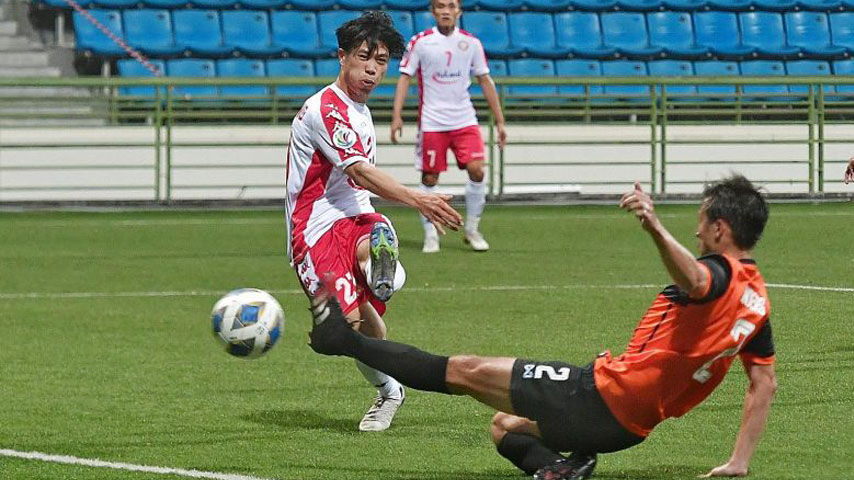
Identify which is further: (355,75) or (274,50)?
(274,50)

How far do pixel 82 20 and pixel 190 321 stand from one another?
14.5 metres

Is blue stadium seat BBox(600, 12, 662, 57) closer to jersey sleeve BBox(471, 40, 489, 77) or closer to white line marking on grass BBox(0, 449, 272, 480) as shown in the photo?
jersey sleeve BBox(471, 40, 489, 77)

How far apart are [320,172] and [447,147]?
→ 8153 millimetres

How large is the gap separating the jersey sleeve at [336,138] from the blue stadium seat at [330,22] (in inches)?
714

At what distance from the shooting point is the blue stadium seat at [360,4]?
25.0m

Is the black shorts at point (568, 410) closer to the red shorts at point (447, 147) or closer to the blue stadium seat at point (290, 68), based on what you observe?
the red shorts at point (447, 147)

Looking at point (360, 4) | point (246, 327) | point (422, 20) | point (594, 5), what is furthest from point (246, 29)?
point (246, 327)

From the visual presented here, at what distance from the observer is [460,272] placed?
527 inches

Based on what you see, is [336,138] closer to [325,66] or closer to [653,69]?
[325,66]

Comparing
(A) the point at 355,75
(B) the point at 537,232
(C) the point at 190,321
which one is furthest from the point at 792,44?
(A) the point at 355,75

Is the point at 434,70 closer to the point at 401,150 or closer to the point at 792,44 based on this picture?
the point at 401,150

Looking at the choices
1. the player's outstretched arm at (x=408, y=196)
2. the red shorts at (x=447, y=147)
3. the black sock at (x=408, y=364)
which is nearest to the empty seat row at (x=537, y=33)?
the red shorts at (x=447, y=147)

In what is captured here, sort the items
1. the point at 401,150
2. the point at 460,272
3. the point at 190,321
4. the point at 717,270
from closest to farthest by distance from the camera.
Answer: the point at 717,270 < the point at 190,321 < the point at 460,272 < the point at 401,150

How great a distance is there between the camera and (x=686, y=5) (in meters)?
26.0
